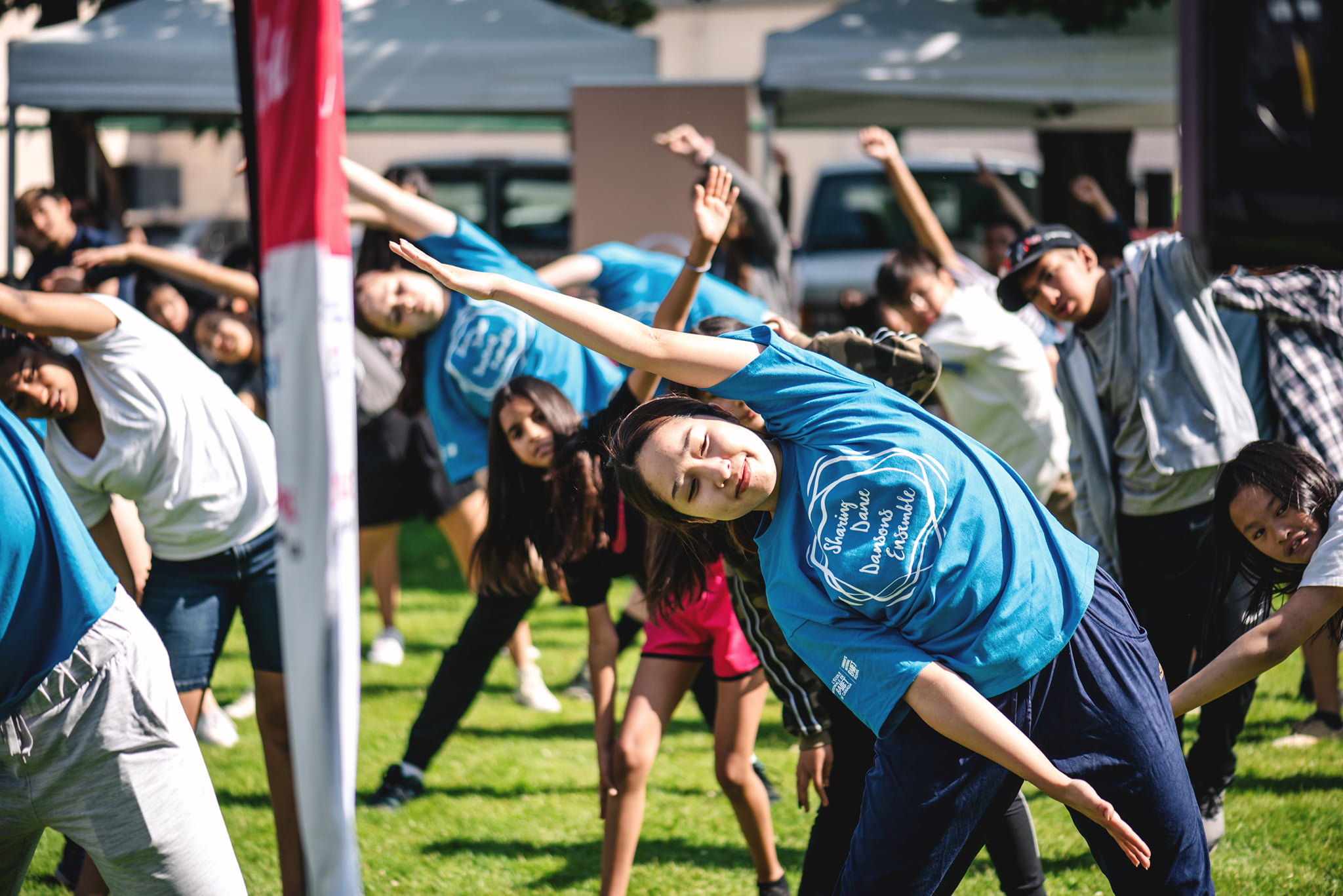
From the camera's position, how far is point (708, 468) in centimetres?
208

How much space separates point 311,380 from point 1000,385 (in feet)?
9.53

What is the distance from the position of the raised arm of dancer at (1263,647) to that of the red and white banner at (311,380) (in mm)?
1669

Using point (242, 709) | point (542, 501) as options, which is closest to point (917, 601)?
point (542, 501)

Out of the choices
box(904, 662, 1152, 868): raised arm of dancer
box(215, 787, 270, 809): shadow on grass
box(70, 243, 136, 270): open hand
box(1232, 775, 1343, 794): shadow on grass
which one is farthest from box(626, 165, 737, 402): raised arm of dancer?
box(1232, 775, 1343, 794): shadow on grass

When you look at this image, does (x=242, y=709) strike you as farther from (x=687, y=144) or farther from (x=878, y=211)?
(x=878, y=211)

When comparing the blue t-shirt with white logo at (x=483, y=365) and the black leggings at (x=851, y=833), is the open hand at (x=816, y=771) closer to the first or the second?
the black leggings at (x=851, y=833)

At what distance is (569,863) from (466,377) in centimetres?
175

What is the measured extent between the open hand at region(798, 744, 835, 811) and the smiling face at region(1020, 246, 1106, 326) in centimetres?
161

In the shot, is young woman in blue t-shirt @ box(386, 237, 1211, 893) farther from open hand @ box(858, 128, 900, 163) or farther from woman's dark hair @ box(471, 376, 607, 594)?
open hand @ box(858, 128, 900, 163)

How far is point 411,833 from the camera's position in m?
4.02

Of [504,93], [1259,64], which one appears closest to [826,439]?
[1259,64]

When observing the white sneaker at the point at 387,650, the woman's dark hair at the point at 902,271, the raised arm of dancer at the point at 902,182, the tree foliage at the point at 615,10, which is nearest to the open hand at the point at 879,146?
Result: the raised arm of dancer at the point at 902,182

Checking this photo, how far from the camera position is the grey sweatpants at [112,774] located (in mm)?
2254

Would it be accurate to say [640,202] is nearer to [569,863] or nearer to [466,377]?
[466,377]
